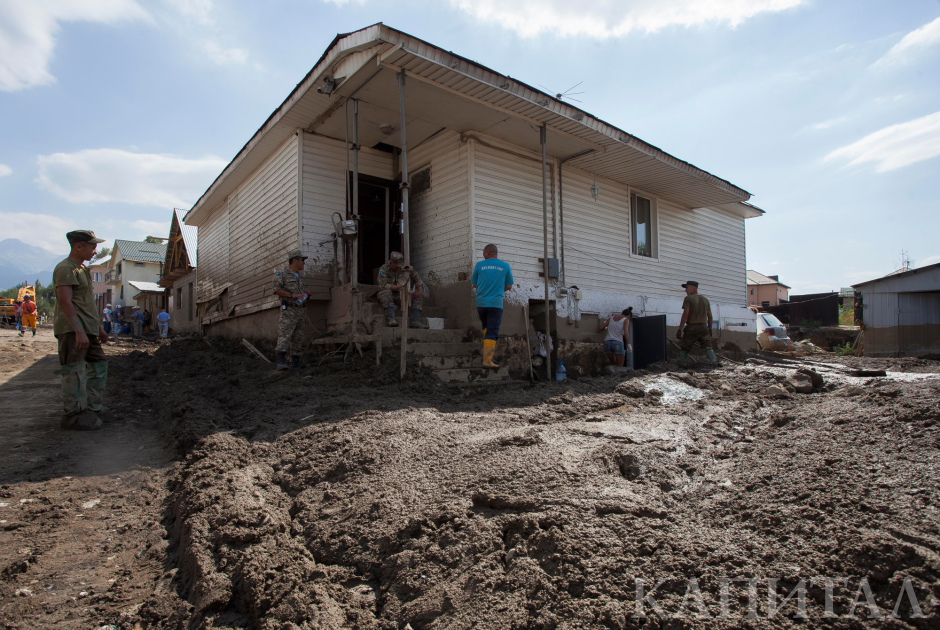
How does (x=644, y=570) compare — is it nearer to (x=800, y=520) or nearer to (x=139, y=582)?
(x=800, y=520)

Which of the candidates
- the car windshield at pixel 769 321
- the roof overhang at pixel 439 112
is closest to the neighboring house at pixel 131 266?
the roof overhang at pixel 439 112

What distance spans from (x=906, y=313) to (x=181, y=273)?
2649 cm

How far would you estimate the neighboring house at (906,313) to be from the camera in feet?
49.0

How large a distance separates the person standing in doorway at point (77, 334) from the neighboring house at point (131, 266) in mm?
44753

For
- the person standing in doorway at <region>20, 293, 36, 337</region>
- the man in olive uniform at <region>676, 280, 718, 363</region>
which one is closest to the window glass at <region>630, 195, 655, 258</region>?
the man in olive uniform at <region>676, 280, 718, 363</region>

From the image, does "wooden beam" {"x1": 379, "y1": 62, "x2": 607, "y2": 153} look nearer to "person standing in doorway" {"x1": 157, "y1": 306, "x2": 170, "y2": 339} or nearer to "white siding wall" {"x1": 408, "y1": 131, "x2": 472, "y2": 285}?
"white siding wall" {"x1": 408, "y1": 131, "x2": 472, "y2": 285}

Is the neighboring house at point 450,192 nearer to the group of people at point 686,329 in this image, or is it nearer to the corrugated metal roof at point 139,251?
the group of people at point 686,329

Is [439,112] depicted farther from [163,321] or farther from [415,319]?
[163,321]

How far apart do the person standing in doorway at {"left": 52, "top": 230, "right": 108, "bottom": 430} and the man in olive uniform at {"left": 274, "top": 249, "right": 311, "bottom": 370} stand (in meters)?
2.48

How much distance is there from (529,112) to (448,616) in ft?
22.5

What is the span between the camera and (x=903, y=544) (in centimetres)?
171

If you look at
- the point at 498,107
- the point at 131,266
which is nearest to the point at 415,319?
the point at 498,107

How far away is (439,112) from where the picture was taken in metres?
7.46

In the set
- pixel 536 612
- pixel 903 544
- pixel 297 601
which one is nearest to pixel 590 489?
pixel 536 612
